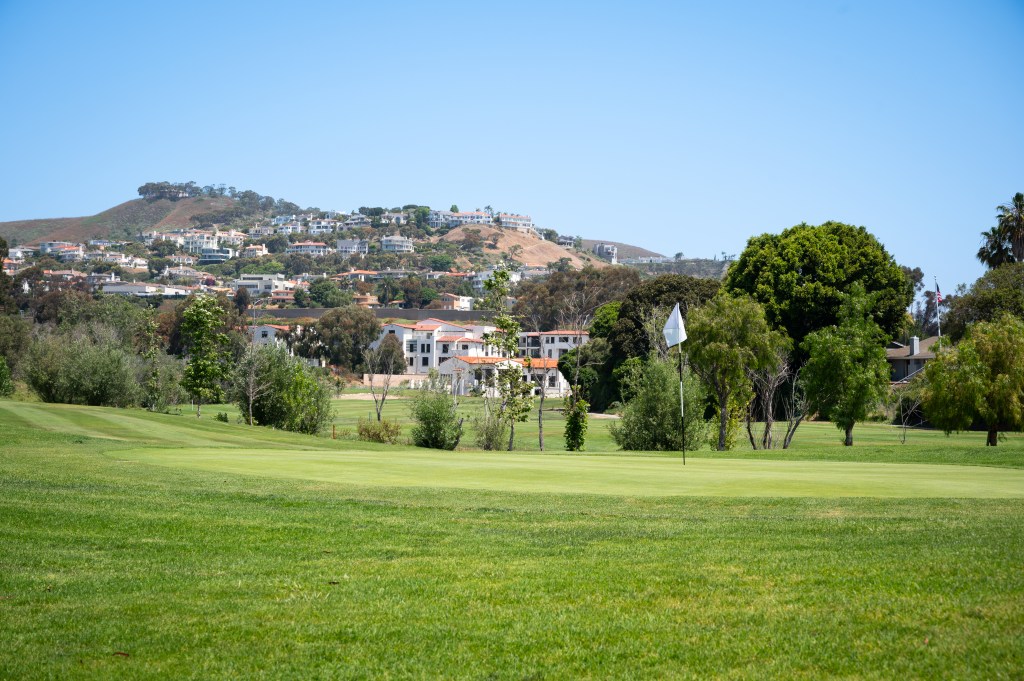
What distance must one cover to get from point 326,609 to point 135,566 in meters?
3.10

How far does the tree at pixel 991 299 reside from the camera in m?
64.7

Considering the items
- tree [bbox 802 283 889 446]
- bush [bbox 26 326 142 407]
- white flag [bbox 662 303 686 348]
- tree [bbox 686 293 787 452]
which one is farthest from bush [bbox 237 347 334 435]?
white flag [bbox 662 303 686 348]

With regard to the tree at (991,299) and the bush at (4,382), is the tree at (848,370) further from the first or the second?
the bush at (4,382)

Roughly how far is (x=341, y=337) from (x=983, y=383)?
348 feet

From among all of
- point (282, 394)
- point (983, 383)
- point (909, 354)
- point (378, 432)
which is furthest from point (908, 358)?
point (282, 394)

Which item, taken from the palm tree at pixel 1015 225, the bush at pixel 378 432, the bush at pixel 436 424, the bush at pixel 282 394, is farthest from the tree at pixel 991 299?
the bush at pixel 282 394

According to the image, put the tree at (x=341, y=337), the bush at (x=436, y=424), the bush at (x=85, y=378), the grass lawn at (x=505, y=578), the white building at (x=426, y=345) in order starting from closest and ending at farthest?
the grass lawn at (x=505, y=578)
the bush at (x=436, y=424)
the bush at (x=85, y=378)
the tree at (x=341, y=337)
the white building at (x=426, y=345)

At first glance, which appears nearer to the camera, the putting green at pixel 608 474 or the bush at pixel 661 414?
the putting green at pixel 608 474

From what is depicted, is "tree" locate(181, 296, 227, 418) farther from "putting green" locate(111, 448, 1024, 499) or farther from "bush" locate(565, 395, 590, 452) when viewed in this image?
"putting green" locate(111, 448, 1024, 499)

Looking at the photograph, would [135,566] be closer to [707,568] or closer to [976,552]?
[707,568]

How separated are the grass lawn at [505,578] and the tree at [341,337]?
118 meters

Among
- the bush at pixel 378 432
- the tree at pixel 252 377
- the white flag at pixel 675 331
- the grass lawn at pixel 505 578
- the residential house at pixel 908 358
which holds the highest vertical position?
the residential house at pixel 908 358

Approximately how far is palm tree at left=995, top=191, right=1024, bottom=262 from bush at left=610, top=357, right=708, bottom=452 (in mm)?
39020

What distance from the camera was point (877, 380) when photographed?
4594cm
